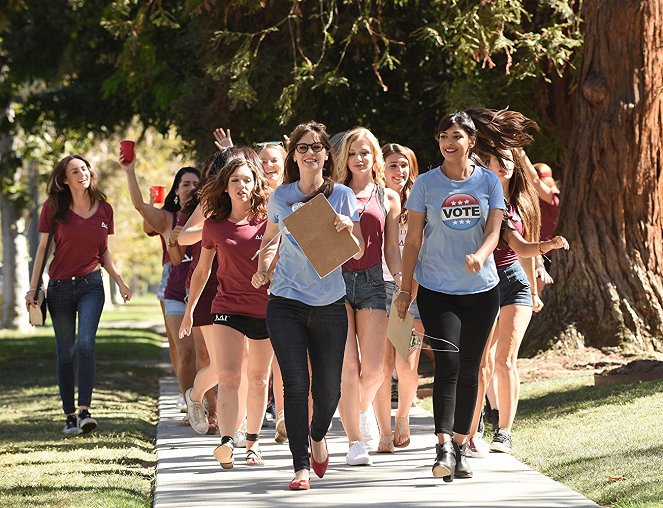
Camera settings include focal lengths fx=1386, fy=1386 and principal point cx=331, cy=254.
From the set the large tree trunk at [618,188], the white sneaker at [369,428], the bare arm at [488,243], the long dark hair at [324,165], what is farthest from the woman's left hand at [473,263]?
the large tree trunk at [618,188]

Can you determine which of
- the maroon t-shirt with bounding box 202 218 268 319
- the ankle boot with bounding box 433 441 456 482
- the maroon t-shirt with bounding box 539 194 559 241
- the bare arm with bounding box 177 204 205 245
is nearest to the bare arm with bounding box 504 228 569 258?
the ankle boot with bounding box 433 441 456 482

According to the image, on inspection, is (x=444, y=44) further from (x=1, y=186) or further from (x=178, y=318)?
(x=1, y=186)

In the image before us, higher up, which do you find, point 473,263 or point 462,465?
point 473,263


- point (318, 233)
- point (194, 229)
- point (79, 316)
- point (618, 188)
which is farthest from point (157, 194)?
point (618, 188)

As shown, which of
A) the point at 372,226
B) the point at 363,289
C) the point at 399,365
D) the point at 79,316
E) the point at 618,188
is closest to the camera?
the point at 363,289

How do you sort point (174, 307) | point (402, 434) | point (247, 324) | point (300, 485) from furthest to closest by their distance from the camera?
1. point (174, 307)
2. point (402, 434)
3. point (247, 324)
4. point (300, 485)

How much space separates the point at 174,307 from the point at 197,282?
2.93 m

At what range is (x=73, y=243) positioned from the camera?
11.3 m

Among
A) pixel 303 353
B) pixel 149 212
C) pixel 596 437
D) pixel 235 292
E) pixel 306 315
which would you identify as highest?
pixel 149 212

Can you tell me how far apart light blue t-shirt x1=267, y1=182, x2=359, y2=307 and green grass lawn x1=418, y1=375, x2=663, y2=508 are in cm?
176

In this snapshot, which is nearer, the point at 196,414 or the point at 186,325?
the point at 186,325

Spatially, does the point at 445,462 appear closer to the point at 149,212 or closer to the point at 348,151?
the point at 348,151

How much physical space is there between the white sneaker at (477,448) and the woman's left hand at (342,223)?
6.86 feet

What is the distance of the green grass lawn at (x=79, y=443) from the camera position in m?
8.07
